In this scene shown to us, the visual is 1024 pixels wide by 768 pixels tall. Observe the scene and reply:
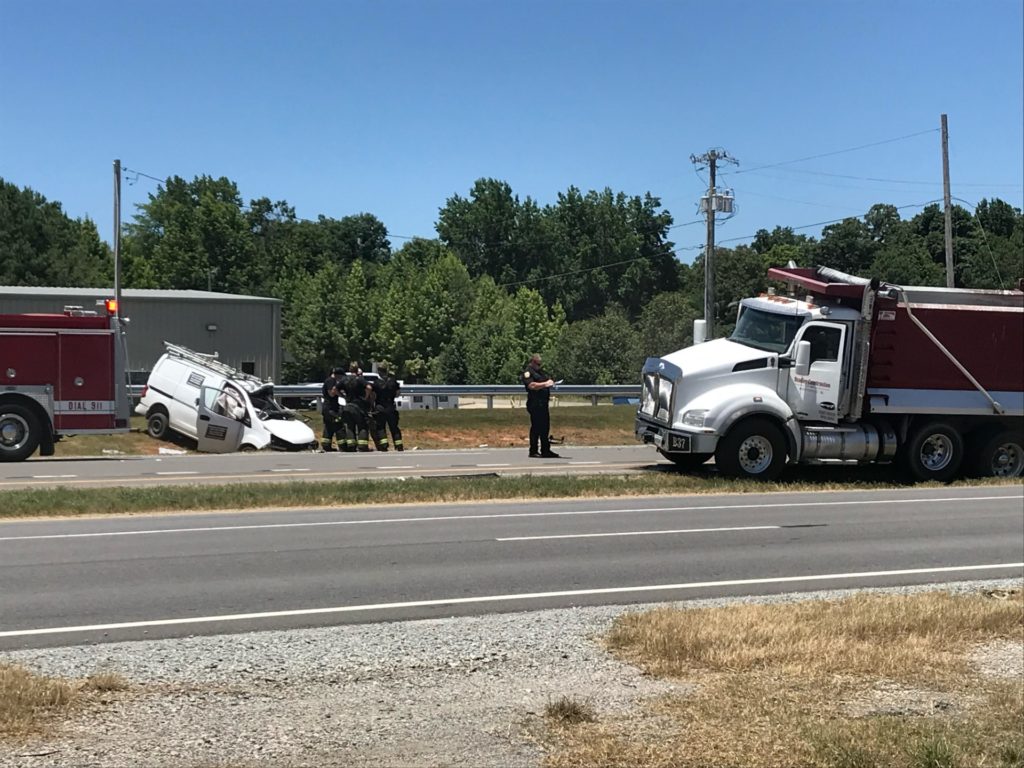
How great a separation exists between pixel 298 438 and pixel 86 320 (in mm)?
5066

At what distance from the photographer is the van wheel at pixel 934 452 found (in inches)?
735

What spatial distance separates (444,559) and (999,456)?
40.6ft

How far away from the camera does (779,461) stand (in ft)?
59.4

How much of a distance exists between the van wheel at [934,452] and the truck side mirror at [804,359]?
96.7 inches

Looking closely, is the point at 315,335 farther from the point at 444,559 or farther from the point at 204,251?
the point at 444,559

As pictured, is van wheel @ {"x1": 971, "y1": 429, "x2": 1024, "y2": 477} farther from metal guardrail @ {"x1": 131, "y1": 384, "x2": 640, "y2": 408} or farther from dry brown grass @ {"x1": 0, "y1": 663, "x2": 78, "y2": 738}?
dry brown grass @ {"x1": 0, "y1": 663, "x2": 78, "y2": 738}

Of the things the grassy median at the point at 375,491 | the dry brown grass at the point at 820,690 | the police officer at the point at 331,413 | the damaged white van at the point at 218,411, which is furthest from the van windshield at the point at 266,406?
the dry brown grass at the point at 820,690

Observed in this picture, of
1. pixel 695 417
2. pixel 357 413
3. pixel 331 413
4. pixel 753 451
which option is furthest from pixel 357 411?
pixel 753 451

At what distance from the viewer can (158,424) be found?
25.9 m

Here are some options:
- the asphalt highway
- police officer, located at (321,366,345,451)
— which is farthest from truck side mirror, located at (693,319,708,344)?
police officer, located at (321,366,345,451)

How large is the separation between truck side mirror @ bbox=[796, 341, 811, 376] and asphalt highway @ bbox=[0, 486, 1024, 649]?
2.82 metres

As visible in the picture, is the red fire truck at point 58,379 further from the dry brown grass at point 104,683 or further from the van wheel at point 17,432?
the dry brown grass at point 104,683

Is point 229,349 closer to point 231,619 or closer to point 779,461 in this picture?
point 779,461

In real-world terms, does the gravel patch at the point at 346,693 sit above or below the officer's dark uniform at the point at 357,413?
below
